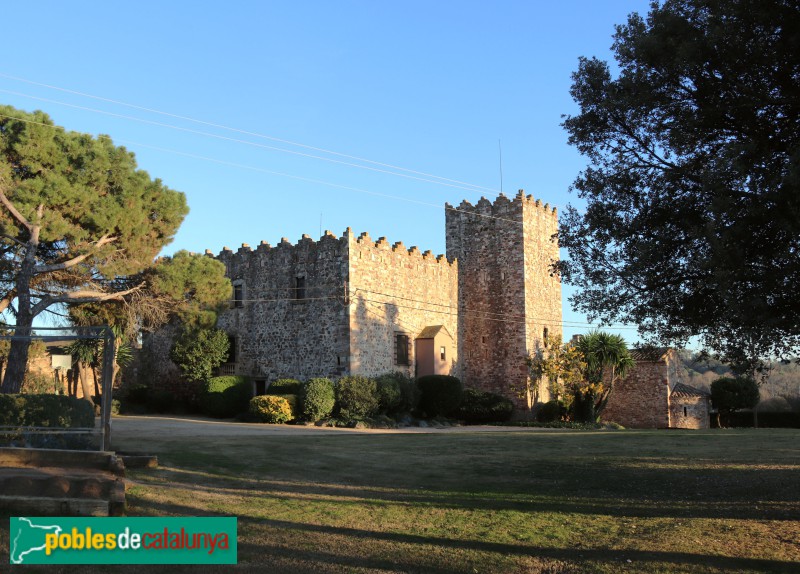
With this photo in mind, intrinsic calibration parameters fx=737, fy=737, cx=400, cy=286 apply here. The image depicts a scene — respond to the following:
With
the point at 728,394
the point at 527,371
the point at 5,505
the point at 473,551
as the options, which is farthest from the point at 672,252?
the point at 728,394

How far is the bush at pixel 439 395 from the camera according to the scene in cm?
3247

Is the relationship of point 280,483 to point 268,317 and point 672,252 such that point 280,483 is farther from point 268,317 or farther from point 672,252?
point 268,317

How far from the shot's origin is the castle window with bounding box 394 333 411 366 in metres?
33.3

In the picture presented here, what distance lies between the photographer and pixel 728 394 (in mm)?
40562

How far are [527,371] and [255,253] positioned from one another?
14.0 metres

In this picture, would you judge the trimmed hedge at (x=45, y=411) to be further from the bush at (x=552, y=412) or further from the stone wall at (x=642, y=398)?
the stone wall at (x=642, y=398)

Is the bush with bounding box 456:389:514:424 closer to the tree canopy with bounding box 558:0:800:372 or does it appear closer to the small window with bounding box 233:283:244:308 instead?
the small window with bounding box 233:283:244:308

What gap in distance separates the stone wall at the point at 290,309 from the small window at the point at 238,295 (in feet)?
0.16

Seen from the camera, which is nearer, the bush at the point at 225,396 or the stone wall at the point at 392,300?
the stone wall at the point at 392,300

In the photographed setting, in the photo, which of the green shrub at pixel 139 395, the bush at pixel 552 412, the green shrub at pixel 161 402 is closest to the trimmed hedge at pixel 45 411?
the green shrub at pixel 161 402

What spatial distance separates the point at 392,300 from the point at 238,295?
7.74m

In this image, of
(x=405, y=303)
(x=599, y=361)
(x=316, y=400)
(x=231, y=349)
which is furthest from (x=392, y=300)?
(x=599, y=361)

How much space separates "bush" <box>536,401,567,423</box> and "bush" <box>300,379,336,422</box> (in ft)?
32.9

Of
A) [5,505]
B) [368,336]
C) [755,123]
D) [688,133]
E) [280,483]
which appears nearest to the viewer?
[5,505]
